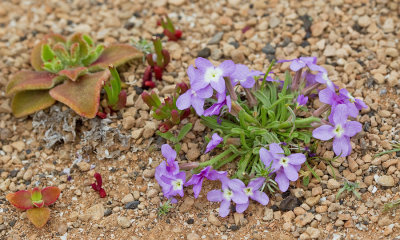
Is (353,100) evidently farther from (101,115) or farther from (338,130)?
(101,115)

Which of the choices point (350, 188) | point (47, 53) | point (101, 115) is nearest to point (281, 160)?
point (350, 188)

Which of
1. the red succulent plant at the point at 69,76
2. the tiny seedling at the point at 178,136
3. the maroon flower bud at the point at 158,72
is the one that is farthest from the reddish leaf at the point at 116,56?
the tiny seedling at the point at 178,136

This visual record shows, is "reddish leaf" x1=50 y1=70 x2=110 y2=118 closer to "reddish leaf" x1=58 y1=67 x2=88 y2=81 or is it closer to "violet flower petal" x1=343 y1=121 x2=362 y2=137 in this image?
"reddish leaf" x1=58 y1=67 x2=88 y2=81

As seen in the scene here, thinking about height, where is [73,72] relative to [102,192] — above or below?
above

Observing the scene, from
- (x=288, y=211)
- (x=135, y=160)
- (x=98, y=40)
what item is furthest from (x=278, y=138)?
(x=98, y=40)

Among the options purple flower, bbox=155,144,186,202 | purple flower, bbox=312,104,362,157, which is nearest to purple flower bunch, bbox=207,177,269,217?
purple flower, bbox=155,144,186,202

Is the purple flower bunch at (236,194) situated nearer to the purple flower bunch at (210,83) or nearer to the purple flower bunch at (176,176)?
the purple flower bunch at (176,176)
